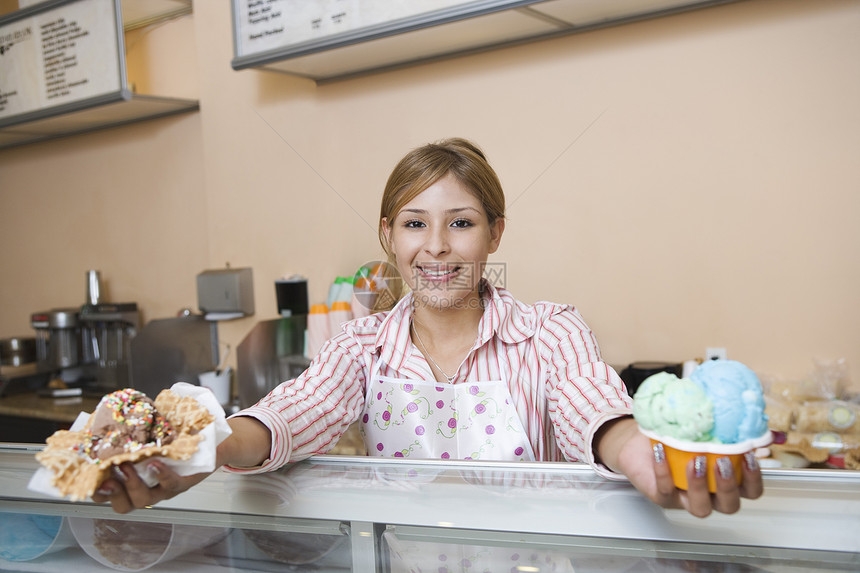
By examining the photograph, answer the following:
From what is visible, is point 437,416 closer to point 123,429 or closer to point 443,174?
point 443,174

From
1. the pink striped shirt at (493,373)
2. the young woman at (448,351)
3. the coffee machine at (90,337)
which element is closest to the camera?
the pink striped shirt at (493,373)

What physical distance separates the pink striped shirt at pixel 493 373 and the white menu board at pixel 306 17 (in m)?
1.26

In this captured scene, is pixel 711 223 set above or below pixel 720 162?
below

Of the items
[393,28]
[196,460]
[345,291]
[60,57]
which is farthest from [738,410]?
[60,57]

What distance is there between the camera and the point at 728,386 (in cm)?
68

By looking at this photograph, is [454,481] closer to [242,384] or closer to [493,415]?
[493,415]

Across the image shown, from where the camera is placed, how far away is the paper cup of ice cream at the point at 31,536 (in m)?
0.97

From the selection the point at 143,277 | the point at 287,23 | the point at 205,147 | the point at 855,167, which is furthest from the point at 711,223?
the point at 143,277

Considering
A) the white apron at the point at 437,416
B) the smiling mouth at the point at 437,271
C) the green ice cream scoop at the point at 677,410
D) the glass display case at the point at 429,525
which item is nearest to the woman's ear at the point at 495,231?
the smiling mouth at the point at 437,271

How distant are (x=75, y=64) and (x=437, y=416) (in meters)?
2.66

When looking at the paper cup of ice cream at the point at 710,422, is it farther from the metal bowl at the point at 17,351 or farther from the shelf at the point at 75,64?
the metal bowl at the point at 17,351

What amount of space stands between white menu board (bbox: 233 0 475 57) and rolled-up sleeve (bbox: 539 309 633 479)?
1.32 meters

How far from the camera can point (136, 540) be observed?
37.0 inches

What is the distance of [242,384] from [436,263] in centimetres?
182
